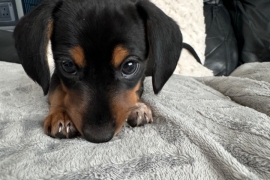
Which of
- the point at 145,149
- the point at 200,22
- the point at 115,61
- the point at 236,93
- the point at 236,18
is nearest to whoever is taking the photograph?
the point at 145,149

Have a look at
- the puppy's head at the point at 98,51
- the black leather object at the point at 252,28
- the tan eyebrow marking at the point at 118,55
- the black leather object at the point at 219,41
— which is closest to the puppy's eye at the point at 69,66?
the puppy's head at the point at 98,51

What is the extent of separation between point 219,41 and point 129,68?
1824 millimetres

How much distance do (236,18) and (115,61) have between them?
2097 millimetres

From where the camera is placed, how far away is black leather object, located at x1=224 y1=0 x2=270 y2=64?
269 cm

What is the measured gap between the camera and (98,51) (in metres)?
1.08

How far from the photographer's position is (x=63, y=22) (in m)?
1.19

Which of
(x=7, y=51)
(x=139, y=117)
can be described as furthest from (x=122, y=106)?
(x=7, y=51)

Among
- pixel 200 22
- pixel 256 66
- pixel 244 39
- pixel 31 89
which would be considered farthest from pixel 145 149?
pixel 244 39

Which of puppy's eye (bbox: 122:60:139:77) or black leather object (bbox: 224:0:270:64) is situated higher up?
puppy's eye (bbox: 122:60:139:77)

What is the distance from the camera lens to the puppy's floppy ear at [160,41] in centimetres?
122

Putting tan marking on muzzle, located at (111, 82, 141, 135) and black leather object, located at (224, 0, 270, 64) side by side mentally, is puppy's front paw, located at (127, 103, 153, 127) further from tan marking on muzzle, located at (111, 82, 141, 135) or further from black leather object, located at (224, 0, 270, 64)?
black leather object, located at (224, 0, 270, 64)

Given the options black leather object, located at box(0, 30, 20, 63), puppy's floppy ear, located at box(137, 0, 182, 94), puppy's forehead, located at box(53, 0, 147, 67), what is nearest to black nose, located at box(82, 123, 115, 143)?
puppy's forehead, located at box(53, 0, 147, 67)

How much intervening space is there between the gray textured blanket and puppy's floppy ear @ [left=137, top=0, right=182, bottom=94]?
0.15 metres

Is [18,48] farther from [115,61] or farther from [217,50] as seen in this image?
[217,50]
